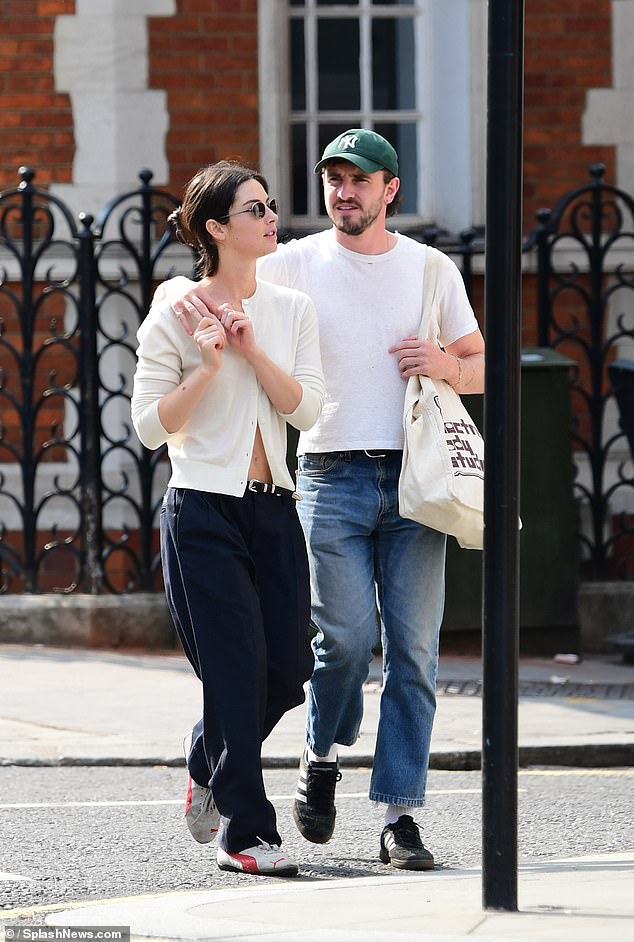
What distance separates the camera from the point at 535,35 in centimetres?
1100

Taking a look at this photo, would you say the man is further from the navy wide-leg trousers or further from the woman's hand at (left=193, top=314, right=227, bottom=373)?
the woman's hand at (left=193, top=314, right=227, bottom=373)

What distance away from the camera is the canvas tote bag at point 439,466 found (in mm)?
5051

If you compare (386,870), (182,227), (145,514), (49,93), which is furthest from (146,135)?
(386,870)

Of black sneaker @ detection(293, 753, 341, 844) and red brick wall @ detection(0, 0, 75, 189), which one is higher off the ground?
red brick wall @ detection(0, 0, 75, 189)

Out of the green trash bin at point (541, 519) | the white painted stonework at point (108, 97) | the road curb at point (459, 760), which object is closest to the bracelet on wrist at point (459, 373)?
the road curb at point (459, 760)

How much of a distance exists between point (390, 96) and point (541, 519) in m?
3.20

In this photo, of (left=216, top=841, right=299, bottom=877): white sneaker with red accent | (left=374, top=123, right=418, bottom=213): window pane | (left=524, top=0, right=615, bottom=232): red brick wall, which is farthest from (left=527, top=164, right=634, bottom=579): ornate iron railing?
(left=216, top=841, right=299, bottom=877): white sneaker with red accent

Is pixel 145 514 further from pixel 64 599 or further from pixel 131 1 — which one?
pixel 131 1

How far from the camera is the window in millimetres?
11250

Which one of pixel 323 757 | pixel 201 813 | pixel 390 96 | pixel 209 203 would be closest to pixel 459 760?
pixel 323 757

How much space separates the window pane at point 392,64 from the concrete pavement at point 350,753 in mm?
3689

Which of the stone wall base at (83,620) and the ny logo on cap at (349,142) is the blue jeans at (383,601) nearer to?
the ny logo on cap at (349,142)

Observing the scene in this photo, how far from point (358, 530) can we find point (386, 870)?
0.96m

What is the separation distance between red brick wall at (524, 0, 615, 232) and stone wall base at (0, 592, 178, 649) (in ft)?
11.4
